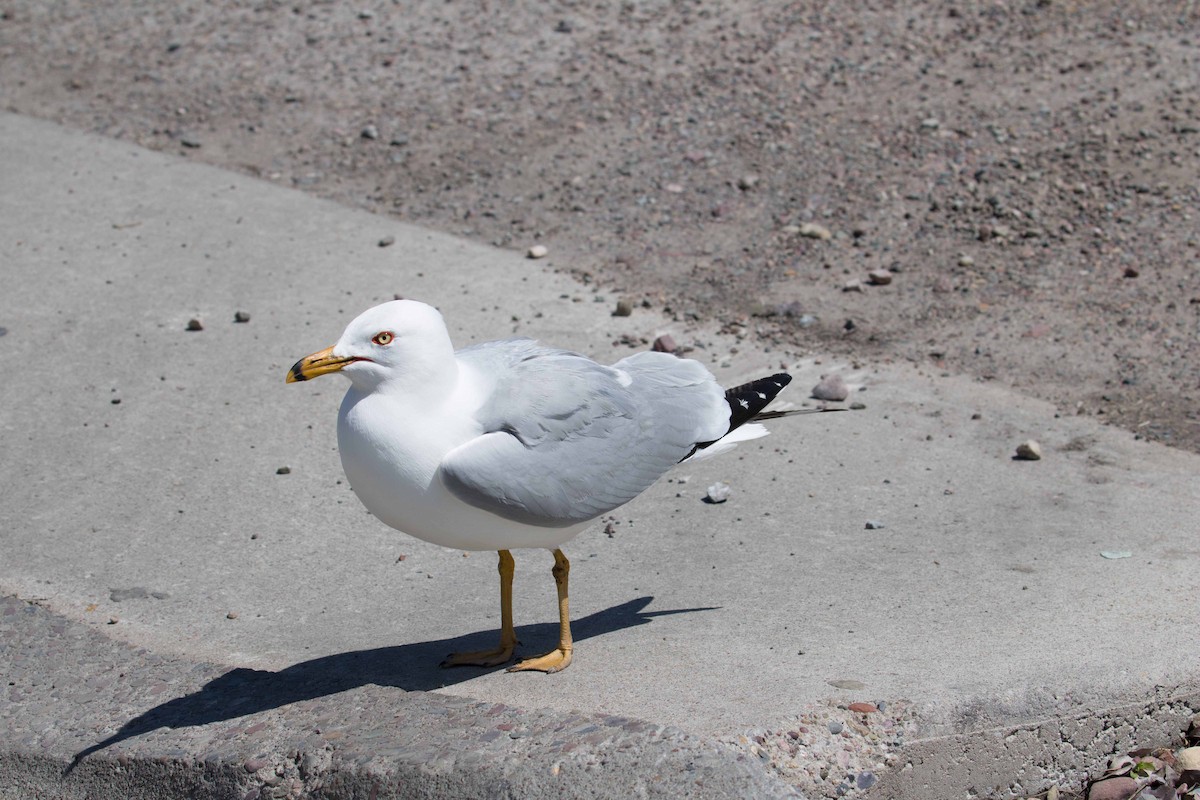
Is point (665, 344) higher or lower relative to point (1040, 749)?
higher

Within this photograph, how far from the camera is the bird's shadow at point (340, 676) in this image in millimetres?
3604

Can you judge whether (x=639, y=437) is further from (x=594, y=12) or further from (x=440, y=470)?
(x=594, y=12)

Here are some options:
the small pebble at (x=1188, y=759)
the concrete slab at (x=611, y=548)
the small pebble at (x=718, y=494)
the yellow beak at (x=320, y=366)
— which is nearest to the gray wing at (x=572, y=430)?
the yellow beak at (x=320, y=366)

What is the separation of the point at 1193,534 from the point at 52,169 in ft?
22.8

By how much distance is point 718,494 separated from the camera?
199 inches

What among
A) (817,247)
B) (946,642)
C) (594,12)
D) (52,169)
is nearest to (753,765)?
(946,642)

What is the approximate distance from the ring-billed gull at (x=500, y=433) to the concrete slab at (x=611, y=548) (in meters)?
0.46

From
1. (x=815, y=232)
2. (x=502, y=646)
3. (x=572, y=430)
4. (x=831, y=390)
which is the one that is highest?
(x=572, y=430)

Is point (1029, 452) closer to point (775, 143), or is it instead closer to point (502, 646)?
point (502, 646)

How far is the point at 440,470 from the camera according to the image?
346 cm

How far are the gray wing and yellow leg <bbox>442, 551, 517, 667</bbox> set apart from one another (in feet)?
1.28

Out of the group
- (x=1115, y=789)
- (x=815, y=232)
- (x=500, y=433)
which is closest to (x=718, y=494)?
(x=500, y=433)

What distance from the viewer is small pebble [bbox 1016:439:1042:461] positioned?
5.23 meters

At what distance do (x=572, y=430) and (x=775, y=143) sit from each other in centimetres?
474
